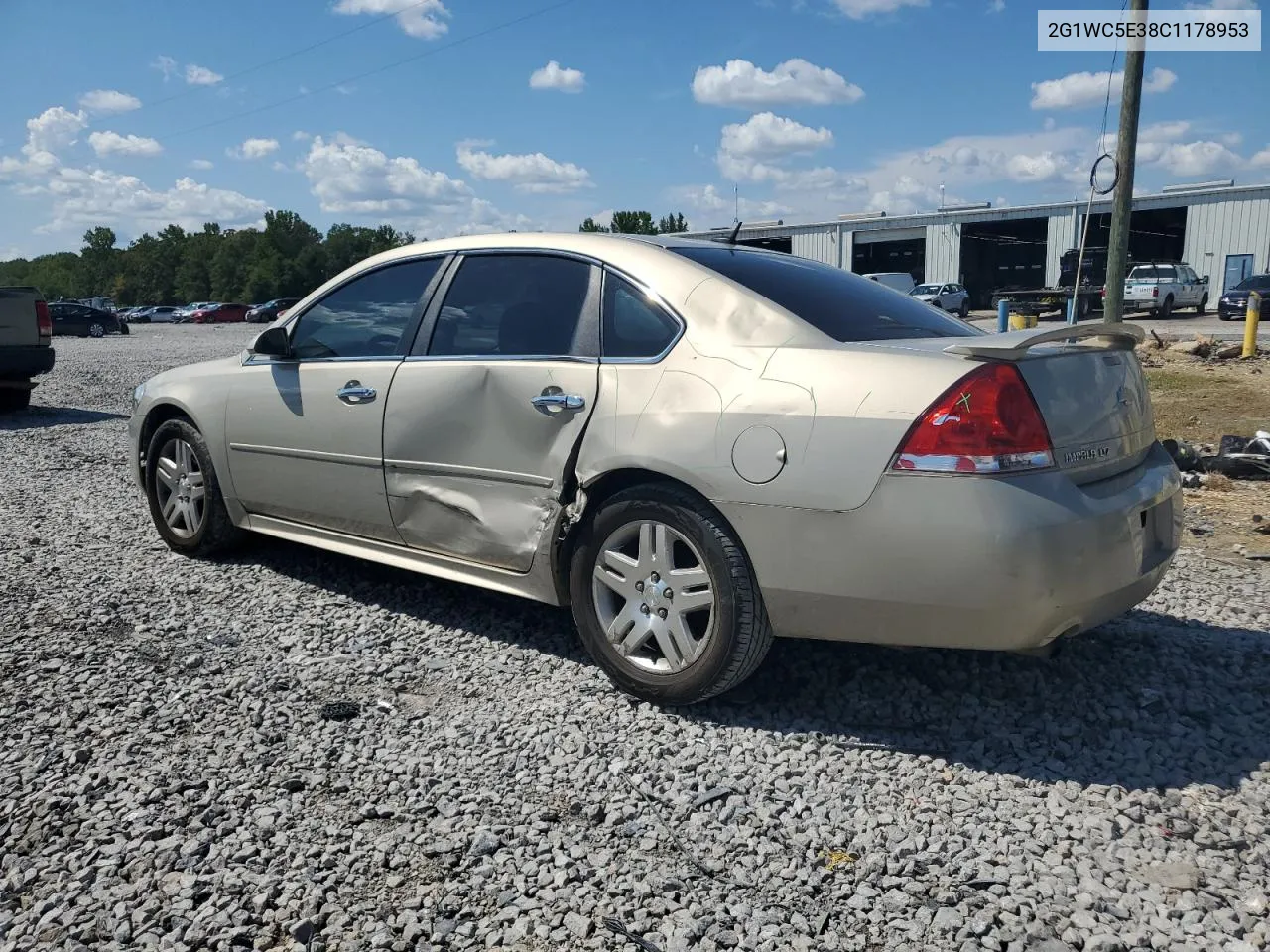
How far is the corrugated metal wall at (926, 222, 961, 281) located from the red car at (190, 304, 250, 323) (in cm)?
4544

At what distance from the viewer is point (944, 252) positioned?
157ft

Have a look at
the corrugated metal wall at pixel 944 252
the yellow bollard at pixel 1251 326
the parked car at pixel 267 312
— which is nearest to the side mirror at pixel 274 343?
the yellow bollard at pixel 1251 326

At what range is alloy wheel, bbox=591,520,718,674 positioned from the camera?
326 centimetres

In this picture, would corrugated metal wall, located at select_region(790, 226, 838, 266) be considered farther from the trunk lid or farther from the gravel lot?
the trunk lid

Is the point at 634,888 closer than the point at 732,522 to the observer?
Yes

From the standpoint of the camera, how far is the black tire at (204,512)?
199 inches

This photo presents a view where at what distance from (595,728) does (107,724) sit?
160cm

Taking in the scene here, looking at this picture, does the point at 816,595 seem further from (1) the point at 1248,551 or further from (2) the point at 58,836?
(1) the point at 1248,551

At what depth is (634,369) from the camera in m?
3.42

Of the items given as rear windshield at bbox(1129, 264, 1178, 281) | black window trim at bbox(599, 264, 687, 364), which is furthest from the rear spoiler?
rear windshield at bbox(1129, 264, 1178, 281)

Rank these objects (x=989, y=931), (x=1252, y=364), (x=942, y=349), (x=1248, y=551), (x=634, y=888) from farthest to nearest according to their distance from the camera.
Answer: (x=1252, y=364) → (x=1248, y=551) → (x=942, y=349) → (x=634, y=888) → (x=989, y=931)

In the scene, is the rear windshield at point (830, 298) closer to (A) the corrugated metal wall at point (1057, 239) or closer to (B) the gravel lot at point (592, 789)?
(B) the gravel lot at point (592, 789)

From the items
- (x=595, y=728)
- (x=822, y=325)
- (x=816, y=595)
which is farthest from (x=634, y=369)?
(x=595, y=728)

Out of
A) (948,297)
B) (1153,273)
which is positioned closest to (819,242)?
(948,297)
